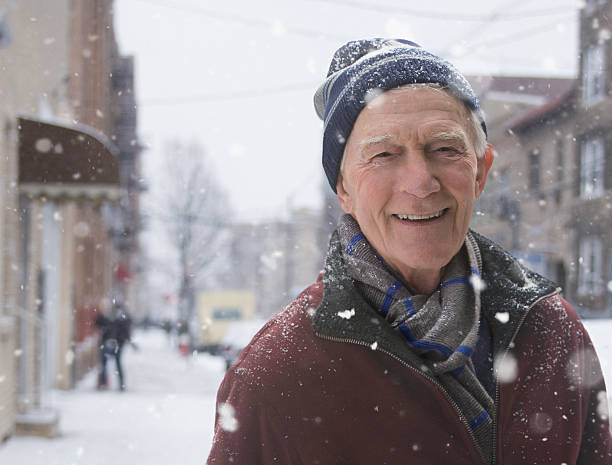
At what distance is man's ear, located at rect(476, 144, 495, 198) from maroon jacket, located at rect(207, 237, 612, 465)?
479mm

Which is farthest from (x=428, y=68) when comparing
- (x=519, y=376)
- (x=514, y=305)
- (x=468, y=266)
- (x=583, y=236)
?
(x=583, y=236)

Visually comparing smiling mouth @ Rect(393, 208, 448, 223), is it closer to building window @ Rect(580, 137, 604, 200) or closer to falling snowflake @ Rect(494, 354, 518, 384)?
falling snowflake @ Rect(494, 354, 518, 384)

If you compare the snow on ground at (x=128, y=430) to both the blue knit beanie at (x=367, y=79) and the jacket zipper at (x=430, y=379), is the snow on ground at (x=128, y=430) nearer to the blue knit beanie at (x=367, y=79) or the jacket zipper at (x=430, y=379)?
the jacket zipper at (x=430, y=379)

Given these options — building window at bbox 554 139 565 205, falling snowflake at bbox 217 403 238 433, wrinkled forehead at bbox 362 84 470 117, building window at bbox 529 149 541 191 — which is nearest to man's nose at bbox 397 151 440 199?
wrinkled forehead at bbox 362 84 470 117

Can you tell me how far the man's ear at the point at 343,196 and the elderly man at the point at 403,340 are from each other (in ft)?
0.10

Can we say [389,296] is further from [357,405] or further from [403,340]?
[357,405]

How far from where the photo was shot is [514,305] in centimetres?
158

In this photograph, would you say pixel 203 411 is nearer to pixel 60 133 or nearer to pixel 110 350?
pixel 60 133

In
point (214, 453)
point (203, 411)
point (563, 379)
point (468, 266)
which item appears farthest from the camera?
point (203, 411)

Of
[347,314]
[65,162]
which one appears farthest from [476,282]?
[65,162]

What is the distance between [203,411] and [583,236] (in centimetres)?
997

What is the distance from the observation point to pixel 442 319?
1.46m

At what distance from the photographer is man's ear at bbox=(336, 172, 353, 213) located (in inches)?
63.9

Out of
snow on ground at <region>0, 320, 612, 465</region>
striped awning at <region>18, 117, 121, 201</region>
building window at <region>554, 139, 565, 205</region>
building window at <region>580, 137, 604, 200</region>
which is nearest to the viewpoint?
snow on ground at <region>0, 320, 612, 465</region>
